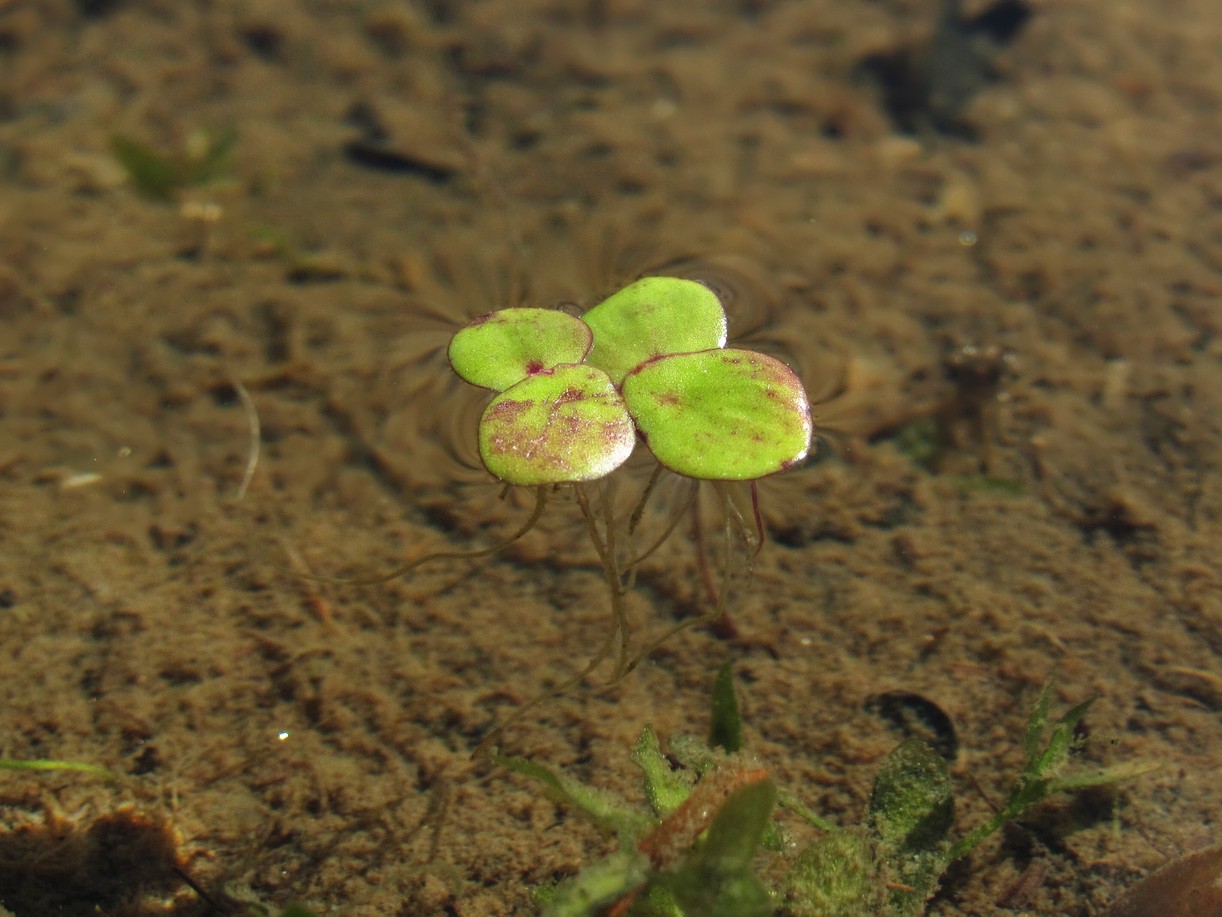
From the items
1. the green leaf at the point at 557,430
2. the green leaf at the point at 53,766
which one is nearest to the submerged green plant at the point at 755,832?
the green leaf at the point at 557,430

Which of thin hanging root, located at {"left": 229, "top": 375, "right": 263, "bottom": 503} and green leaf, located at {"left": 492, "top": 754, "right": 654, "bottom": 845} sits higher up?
green leaf, located at {"left": 492, "top": 754, "right": 654, "bottom": 845}

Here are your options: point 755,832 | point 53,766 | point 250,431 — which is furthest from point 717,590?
point 53,766

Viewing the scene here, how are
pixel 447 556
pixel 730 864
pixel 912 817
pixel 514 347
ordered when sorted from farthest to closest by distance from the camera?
1. pixel 447 556
2. pixel 514 347
3. pixel 912 817
4. pixel 730 864

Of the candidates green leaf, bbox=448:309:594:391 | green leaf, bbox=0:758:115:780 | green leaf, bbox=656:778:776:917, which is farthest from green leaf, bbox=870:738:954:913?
green leaf, bbox=0:758:115:780

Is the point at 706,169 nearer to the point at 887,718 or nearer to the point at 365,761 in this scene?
the point at 887,718

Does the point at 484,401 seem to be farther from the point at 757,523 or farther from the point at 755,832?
the point at 755,832

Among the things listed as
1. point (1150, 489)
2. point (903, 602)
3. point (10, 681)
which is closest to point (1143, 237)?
point (1150, 489)

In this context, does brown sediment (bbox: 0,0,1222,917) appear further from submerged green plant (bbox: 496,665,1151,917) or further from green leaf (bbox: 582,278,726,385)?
green leaf (bbox: 582,278,726,385)
